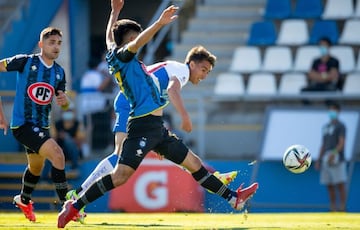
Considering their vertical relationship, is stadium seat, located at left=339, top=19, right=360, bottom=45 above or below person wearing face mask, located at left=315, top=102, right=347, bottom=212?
above

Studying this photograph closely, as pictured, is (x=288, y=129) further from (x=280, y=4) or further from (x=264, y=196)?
(x=280, y=4)

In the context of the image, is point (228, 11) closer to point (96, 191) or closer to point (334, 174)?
point (334, 174)

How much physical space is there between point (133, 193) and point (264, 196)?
8.45 ft

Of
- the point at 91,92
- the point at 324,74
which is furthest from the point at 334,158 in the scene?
the point at 91,92

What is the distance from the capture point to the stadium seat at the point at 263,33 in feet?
75.4

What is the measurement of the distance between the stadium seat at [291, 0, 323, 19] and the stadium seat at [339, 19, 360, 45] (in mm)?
787

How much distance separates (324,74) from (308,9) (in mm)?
2571

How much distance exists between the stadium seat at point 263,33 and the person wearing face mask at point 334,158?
3100 millimetres

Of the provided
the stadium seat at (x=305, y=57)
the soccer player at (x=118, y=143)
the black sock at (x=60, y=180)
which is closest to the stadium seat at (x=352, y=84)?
the stadium seat at (x=305, y=57)

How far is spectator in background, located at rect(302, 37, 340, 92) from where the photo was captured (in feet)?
69.2

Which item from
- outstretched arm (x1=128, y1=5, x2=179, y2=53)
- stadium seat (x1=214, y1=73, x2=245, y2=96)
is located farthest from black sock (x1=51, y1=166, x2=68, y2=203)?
stadium seat (x1=214, y1=73, x2=245, y2=96)

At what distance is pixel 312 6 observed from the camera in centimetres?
2336

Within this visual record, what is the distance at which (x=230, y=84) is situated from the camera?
22469 millimetres

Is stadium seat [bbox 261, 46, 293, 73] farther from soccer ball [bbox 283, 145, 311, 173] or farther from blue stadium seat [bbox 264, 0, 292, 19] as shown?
soccer ball [bbox 283, 145, 311, 173]
